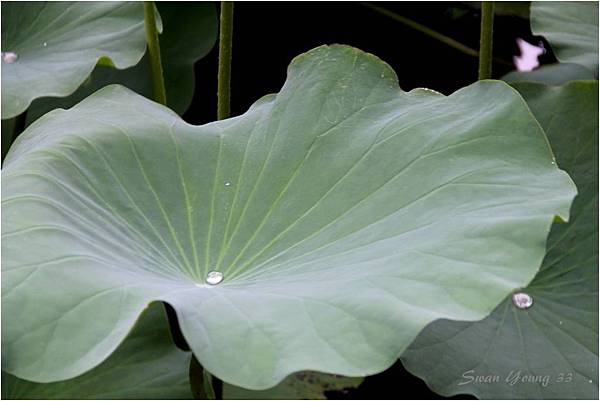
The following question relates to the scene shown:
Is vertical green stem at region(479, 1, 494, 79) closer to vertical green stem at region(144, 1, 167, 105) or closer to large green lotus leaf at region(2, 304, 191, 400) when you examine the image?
vertical green stem at region(144, 1, 167, 105)

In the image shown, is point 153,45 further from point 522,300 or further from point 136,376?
point 522,300

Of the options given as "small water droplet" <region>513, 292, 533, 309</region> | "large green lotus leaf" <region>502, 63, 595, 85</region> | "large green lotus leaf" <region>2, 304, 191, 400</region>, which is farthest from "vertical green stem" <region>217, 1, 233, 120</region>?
"large green lotus leaf" <region>502, 63, 595, 85</region>

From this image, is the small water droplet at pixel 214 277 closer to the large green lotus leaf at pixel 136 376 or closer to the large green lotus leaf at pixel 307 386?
the large green lotus leaf at pixel 136 376

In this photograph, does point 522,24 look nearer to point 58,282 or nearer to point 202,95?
point 202,95

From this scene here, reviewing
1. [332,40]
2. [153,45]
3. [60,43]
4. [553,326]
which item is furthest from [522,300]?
[332,40]

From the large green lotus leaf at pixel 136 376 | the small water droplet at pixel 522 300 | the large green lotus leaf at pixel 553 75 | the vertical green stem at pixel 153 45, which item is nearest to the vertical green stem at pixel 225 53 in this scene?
the vertical green stem at pixel 153 45

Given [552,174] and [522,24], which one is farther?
[522,24]

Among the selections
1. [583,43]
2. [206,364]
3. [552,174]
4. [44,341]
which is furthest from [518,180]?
[583,43]
